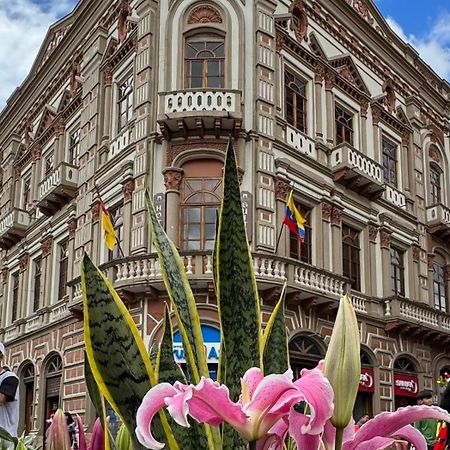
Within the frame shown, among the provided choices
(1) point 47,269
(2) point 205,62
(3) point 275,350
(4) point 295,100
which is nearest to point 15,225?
(1) point 47,269

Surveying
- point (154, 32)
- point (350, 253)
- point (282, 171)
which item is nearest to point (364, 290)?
point (350, 253)

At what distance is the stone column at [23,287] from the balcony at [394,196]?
375 inches

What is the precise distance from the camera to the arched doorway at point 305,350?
1380cm

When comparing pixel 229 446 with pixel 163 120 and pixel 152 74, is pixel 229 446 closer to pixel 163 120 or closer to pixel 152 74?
pixel 163 120

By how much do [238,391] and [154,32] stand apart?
13.7 meters

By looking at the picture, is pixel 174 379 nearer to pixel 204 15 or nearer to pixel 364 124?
pixel 204 15

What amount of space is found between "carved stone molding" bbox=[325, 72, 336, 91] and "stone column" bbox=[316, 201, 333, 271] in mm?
2883

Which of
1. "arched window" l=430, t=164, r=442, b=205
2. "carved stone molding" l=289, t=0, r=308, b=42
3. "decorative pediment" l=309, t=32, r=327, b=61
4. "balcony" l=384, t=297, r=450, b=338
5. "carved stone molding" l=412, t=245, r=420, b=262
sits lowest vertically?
"balcony" l=384, t=297, r=450, b=338

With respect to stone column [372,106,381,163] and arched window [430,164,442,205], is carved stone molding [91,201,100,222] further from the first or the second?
arched window [430,164,442,205]

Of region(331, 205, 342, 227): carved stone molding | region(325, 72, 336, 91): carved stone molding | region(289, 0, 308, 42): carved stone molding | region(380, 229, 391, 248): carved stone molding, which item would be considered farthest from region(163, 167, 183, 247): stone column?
region(380, 229, 391, 248): carved stone molding

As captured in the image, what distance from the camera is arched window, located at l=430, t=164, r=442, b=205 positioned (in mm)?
20906

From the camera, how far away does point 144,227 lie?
13477 mm

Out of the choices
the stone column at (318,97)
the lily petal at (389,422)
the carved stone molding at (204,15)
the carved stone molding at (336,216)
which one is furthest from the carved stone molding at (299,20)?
the lily petal at (389,422)

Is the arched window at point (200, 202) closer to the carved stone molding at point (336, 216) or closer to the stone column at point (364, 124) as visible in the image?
the carved stone molding at point (336, 216)
